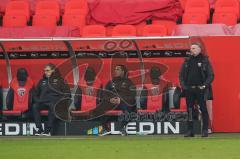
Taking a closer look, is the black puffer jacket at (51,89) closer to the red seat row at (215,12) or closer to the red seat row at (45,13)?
the red seat row at (45,13)

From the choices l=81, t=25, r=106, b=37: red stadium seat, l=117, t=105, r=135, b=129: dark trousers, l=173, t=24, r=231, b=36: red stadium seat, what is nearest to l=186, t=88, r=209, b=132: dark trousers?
l=117, t=105, r=135, b=129: dark trousers

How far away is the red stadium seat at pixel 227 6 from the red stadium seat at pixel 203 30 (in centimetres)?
185

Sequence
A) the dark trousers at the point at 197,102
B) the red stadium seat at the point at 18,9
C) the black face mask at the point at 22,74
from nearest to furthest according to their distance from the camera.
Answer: the dark trousers at the point at 197,102 < the black face mask at the point at 22,74 < the red stadium seat at the point at 18,9

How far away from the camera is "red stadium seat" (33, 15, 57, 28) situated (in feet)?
67.2

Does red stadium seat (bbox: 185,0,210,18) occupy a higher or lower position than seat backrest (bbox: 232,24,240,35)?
higher

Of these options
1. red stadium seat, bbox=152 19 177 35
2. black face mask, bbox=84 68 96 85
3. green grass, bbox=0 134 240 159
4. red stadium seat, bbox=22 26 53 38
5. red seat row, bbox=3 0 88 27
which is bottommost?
green grass, bbox=0 134 240 159

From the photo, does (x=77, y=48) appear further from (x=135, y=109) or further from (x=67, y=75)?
(x=135, y=109)

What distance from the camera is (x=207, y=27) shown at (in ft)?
58.3

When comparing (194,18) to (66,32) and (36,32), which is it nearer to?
(66,32)

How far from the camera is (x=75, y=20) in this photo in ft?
66.3

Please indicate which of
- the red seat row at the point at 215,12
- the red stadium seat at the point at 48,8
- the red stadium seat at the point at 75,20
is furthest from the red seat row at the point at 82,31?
the red stadium seat at the point at 48,8

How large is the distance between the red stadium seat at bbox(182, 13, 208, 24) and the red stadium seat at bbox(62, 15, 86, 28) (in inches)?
101

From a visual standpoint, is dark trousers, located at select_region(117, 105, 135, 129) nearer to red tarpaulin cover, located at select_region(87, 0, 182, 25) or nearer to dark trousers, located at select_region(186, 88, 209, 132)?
dark trousers, located at select_region(186, 88, 209, 132)

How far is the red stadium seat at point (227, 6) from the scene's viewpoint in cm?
1961
